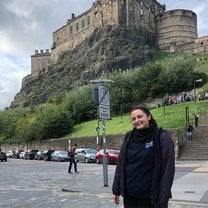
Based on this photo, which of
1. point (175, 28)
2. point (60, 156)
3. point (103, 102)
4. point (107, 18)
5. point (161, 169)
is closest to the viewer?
point (161, 169)

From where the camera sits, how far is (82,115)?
262 ft

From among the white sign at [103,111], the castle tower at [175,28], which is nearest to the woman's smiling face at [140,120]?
the white sign at [103,111]

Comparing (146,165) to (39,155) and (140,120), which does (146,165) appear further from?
(39,155)

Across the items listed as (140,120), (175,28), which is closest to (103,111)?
(140,120)

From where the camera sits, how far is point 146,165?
5.48 m

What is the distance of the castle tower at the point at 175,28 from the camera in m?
137

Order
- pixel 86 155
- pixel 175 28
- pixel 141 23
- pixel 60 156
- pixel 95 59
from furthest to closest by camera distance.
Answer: pixel 175 28, pixel 141 23, pixel 95 59, pixel 60 156, pixel 86 155

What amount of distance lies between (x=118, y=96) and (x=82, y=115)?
8040mm

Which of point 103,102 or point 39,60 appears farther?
point 39,60

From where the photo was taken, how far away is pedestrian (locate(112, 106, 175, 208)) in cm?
537

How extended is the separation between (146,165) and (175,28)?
446 ft

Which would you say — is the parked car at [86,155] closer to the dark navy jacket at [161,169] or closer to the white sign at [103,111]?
the white sign at [103,111]

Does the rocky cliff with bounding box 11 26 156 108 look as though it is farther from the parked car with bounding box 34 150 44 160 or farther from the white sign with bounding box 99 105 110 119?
the white sign with bounding box 99 105 110 119

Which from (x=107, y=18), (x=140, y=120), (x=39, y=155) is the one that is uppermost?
(x=107, y=18)
